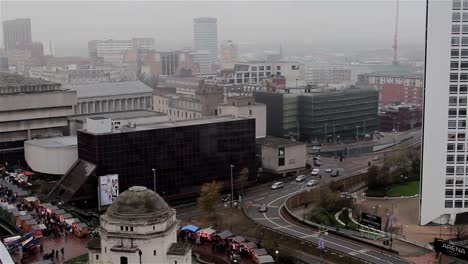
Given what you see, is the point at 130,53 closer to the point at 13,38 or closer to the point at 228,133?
the point at 13,38

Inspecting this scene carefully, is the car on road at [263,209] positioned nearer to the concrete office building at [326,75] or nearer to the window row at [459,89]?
the window row at [459,89]

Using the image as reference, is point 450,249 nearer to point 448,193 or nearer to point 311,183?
point 448,193

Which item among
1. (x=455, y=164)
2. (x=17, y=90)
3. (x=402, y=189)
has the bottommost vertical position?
(x=402, y=189)

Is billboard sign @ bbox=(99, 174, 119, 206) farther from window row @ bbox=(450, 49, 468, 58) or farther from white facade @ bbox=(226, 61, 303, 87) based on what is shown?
white facade @ bbox=(226, 61, 303, 87)

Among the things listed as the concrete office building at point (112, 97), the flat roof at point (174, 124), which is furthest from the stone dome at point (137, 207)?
the concrete office building at point (112, 97)

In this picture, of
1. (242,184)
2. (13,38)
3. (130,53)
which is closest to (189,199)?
(242,184)

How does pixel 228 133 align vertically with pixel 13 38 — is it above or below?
below

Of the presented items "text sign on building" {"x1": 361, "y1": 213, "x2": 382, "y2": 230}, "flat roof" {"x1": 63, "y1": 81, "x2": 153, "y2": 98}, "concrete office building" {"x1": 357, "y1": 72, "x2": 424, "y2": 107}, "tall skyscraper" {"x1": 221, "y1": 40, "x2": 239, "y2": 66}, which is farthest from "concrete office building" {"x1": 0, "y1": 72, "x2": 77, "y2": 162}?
"tall skyscraper" {"x1": 221, "y1": 40, "x2": 239, "y2": 66}
